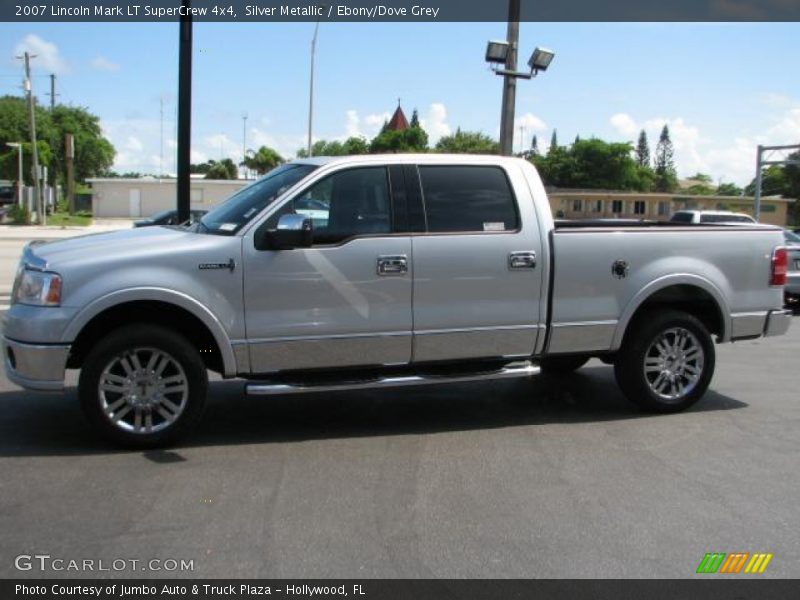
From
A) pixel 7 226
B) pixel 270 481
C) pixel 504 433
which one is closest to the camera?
pixel 270 481

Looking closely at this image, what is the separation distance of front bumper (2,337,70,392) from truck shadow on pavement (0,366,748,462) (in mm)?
485

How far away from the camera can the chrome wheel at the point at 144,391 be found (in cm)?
575

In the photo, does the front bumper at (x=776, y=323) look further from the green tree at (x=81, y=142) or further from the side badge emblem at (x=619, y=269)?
the green tree at (x=81, y=142)

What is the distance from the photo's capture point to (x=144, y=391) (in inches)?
229

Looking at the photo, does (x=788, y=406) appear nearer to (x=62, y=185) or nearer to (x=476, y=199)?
(x=476, y=199)

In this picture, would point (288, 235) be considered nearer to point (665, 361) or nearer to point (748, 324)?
point (665, 361)

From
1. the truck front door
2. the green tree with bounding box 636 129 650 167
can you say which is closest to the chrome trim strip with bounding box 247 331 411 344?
the truck front door

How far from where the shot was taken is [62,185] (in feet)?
268

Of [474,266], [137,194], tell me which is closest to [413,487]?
[474,266]

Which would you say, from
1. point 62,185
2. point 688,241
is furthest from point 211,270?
point 62,185

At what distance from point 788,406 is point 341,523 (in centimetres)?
472

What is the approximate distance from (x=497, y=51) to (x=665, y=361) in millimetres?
10545

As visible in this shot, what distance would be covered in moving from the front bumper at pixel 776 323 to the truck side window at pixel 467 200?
2.55 meters
